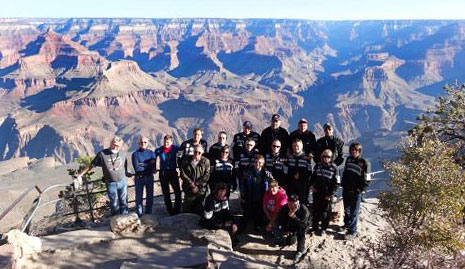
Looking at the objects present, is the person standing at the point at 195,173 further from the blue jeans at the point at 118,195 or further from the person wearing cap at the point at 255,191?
the blue jeans at the point at 118,195

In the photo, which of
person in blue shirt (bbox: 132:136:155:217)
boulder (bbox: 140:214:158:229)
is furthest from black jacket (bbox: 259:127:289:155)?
boulder (bbox: 140:214:158:229)

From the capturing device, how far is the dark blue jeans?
10.5m

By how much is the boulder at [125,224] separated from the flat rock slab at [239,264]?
2875 millimetres

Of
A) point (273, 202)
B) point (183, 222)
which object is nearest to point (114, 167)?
point (183, 222)

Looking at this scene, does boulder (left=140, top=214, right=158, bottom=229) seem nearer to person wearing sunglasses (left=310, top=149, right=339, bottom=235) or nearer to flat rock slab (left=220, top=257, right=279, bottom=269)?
flat rock slab (left=220, top=257, right=279, bottom=269)

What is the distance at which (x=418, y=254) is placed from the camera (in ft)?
24.8

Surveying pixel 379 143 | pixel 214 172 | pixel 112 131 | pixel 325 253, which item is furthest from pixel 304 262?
pixel 112 131

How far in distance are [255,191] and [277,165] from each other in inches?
41.4

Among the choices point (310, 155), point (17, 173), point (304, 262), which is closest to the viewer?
point (304, 262)

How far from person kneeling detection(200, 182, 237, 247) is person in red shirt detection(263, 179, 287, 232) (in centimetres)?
91

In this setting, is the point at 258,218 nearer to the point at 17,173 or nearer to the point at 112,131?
the point at 17,173

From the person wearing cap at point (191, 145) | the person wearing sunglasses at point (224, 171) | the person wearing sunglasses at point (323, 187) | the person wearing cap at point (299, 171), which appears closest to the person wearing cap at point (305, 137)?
the person wearing cap at point (299, 171)

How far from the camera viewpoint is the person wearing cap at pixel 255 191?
1033 cm

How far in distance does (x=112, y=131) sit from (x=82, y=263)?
19035 cm
